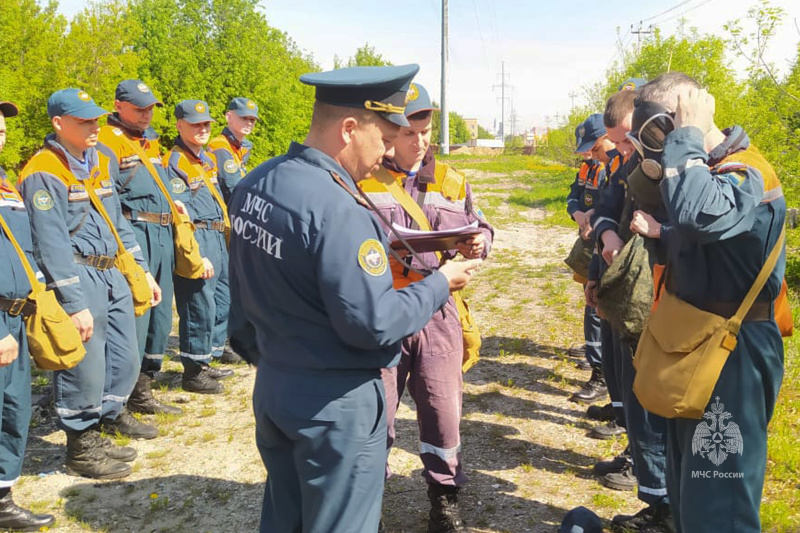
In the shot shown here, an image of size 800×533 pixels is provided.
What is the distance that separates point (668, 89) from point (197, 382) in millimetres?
4699

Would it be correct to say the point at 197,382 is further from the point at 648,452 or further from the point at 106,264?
the point at 648,452

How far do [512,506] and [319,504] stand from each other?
2152 millimetres

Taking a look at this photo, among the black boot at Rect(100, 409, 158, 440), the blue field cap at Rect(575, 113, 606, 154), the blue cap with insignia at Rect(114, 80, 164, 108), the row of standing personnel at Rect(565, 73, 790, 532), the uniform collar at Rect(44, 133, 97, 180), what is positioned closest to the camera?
the row of standing personnel at Rect(565, 73, 790, 532)

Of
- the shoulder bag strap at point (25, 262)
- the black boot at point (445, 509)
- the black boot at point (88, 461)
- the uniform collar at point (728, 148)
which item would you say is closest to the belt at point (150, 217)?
the black boot at point (88, 461)

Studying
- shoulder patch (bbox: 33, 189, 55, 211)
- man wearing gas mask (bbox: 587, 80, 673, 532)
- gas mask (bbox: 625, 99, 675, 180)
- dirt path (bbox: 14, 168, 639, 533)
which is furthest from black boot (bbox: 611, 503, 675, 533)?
shoulder patch (bbox: 33, 189, 55, 211)

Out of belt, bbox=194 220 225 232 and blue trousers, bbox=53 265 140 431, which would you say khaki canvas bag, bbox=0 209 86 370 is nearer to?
blue trousers, bbox=53 265 140 431

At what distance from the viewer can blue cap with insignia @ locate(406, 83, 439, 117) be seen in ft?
11.0

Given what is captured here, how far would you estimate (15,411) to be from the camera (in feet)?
12.2

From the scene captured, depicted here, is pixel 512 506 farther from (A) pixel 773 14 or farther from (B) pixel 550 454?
(A) pixel 773 14

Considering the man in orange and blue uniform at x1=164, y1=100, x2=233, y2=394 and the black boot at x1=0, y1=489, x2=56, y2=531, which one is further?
the man in orange and blue uniform at x1=164, y1=100, x2=233, y2=394

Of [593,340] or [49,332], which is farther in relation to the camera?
[593,340]

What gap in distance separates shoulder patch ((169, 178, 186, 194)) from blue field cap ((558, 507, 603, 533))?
4140 millimetres

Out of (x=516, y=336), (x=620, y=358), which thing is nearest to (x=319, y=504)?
(x=620, y=358)

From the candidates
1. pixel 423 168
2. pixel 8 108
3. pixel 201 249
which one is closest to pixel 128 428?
pixel 201 249
